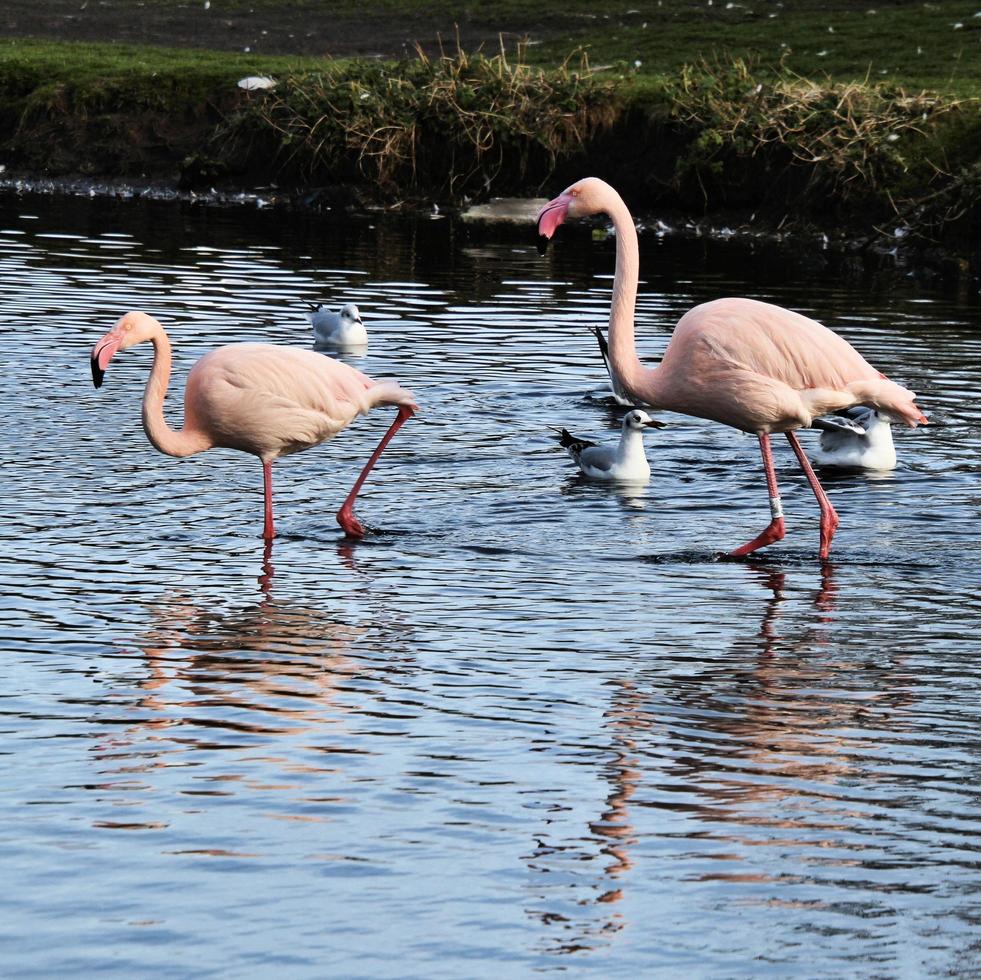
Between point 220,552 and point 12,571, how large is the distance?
1.12 m

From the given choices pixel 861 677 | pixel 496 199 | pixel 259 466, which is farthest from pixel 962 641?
pixel 496 199

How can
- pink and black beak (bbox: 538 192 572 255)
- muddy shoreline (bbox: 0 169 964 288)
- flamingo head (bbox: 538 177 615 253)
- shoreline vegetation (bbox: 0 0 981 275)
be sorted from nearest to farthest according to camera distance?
1. pink and black beak (bbox: 538 192 572 255)
2. flamingo head (bbox: 538 177 615 253)
3. muddy shoreline (bbox: 0 169 964 288)
4. shoreline vegetation (bbox: 0 0 981 275)

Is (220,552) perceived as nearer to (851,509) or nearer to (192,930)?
(851,509)

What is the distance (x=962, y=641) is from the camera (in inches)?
308

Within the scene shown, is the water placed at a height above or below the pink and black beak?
below

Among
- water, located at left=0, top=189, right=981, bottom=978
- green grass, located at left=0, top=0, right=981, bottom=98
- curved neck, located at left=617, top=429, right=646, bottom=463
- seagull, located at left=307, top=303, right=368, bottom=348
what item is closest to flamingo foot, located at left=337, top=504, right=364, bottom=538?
water, located at left=0, top=189, right=981, bottom=978

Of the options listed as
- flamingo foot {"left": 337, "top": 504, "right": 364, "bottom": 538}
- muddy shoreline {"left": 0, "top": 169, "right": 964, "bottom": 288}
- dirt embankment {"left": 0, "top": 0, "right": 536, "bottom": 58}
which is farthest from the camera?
dirt embankment {"left": 0, "top": 0, "right": 536, "bottom": 58}

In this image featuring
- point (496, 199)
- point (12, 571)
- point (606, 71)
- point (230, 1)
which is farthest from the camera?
point (230, 1)

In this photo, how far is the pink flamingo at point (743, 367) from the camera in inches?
370

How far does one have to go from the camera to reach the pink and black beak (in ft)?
28.9

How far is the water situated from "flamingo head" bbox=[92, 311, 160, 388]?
0.91 meters

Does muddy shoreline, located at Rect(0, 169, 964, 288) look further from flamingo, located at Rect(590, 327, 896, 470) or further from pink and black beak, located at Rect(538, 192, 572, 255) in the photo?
pink and black beak, located at Rect(538, 192, 572, 255)

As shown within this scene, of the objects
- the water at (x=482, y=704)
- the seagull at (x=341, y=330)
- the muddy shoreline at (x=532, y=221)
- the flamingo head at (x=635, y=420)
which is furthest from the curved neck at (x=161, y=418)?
the muddy shoreline at (x=532, y=221)

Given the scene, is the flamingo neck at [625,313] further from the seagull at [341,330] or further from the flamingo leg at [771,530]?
the seagull at [341,330]
